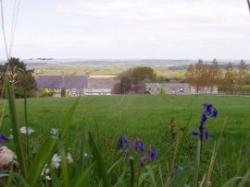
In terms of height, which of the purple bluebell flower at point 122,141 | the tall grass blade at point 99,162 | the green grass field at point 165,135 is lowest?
the green grass field at point 165,135

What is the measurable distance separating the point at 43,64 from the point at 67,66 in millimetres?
590

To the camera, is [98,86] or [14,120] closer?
[14,120]

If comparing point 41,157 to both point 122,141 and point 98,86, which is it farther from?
point 98,86

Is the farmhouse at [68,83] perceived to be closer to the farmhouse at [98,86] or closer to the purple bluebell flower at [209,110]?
the farmhouse at [98,86]

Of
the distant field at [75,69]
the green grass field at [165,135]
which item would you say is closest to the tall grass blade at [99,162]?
the green grass field at [165,135]

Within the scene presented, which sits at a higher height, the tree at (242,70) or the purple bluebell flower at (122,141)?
the tree at (242,70)

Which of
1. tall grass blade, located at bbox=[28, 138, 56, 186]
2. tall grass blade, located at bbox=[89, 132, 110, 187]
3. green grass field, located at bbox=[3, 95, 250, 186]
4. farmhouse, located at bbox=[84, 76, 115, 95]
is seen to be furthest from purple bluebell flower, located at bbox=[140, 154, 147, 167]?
tall grass blade, located at bbox=[28, 138, 56, 186]

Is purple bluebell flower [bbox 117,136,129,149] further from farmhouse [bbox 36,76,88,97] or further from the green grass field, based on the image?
farmhouse [bbox 36,76,88,97]

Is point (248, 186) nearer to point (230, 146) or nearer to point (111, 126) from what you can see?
point (230, 146)

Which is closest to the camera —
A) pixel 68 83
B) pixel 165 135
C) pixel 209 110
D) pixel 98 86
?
pixel 209 110

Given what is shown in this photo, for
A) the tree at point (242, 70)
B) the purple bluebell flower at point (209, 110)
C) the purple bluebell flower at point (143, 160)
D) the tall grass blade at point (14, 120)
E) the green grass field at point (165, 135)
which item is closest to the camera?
the tall grass blade at point (14, 120)

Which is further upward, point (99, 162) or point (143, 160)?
point (99, 162)

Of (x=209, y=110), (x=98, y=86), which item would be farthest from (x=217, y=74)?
(x=209, y=110)

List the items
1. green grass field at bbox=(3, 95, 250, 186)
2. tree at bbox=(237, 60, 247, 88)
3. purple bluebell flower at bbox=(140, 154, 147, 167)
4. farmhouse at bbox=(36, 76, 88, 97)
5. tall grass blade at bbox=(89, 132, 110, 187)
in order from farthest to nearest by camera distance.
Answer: tree at bbox=(237, 60, 247, 88), purple bluebell flower at bbox=(140, 154, 147, 167), farmhouse at bbox=(36, 76, 88, 97), green grass field at bbox=(3, 95, 250, 186), tall grass blade at bbox=(89, 132, 110, 187)
